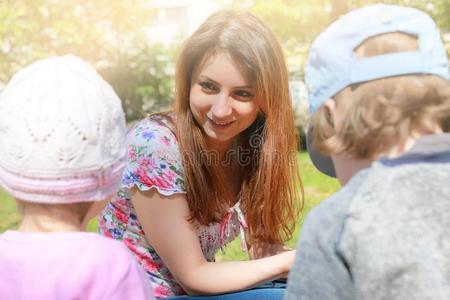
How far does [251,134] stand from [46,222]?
3.82 feet

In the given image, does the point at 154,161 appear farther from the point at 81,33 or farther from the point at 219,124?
the point at 81,33

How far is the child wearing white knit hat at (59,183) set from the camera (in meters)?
1.42

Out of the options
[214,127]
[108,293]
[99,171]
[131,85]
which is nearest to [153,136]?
[214,127]

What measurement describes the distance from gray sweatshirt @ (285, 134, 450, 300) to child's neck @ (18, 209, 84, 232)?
52 centimetres

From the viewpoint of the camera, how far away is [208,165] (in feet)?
7.72

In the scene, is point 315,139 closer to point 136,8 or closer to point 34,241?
point 34,241

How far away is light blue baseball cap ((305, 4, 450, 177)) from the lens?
1.41 meters

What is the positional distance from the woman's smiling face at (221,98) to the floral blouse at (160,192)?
132 mm

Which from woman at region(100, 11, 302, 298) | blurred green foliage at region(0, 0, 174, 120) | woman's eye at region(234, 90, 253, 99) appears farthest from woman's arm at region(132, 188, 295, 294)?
blurred green foliage at region(0, 0, 174, 120)

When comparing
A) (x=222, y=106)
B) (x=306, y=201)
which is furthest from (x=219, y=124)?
(x=306, y=201)

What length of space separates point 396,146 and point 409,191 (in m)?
0.13

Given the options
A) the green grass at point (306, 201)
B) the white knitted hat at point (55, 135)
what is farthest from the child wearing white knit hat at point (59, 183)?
the green grass at point (306, 201)

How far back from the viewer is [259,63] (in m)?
2.26

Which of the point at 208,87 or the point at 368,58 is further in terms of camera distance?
the point at 208,87
